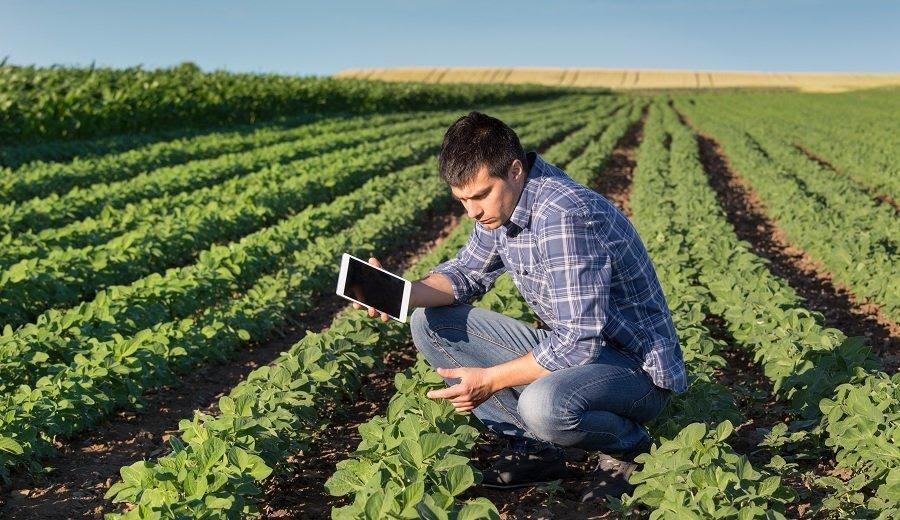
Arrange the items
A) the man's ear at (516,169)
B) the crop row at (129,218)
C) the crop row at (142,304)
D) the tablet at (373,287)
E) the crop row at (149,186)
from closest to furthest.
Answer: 1. the man's ear at (516,169)
2. the tablet at (373,287)
3. the crop row at (142,304)
4. the crop row at (129,218)
5. the crop row at (149,186)

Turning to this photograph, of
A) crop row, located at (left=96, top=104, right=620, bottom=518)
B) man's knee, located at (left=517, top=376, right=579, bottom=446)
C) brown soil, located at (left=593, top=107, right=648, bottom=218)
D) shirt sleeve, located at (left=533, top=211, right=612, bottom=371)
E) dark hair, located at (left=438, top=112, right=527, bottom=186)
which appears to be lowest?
brown soil, located at (left=593, top=107, right=648, bottom=218)

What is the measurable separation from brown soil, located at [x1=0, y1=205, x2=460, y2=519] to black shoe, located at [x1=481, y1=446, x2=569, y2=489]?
198cm

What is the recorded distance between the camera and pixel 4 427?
15.3ft

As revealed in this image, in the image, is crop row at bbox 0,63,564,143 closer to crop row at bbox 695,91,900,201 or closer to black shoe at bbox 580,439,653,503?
crop row at bbox 695,91,900,201

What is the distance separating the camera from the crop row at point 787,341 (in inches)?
163

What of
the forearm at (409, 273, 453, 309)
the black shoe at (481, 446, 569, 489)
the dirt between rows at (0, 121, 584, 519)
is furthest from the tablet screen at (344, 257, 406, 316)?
the dirt between rows at (0, 121, 584, 519)

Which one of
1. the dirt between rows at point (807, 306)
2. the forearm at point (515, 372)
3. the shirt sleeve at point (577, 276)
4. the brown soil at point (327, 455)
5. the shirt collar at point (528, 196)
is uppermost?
the shirt collar at point (528, 196)

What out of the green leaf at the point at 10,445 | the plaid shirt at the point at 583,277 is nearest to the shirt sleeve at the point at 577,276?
the plaid shirt at the point at 583,277

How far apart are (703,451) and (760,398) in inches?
72.4

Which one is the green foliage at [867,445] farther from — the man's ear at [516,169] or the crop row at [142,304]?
the crop row at [142,304]

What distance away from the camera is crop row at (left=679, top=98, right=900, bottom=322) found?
8.25 m

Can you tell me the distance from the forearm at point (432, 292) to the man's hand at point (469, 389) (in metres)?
0.50

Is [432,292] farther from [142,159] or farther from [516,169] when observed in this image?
[142,159]

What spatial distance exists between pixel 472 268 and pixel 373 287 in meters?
0.58
